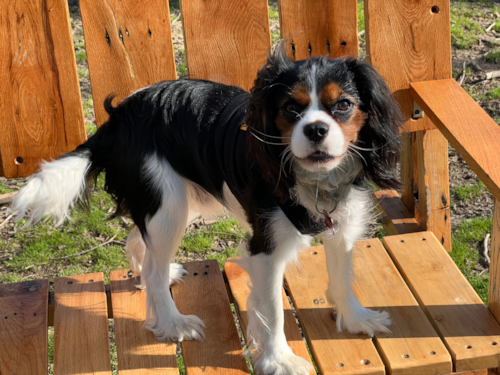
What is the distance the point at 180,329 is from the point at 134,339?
0.64ft

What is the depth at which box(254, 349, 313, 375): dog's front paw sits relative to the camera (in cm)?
230

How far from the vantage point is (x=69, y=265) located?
3.62m

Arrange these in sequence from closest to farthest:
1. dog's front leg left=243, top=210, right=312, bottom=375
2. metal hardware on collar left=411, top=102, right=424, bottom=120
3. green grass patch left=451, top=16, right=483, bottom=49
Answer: dog's front leg left=243, top=210, right=312, bottom=375 < metal hardware on collar left=411, top=102, right=424, bottom=120 < green grass patch left=451, top=16, right=483, bottom=49

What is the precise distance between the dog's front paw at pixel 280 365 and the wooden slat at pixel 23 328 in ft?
2.69

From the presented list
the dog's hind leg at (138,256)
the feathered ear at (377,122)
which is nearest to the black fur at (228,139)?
the feathered ear at (377,122)

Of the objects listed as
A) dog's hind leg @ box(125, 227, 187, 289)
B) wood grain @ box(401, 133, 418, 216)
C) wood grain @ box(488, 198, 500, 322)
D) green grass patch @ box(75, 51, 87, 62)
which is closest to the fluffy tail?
dog's hind leg @ box(125, 227, 187, 289)

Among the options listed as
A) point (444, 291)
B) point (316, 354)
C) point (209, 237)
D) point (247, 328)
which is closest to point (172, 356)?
point (247, 328)

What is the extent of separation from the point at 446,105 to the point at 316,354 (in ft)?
3.84

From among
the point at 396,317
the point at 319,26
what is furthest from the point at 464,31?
the point at 396,317

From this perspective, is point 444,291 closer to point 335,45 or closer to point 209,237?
point 335,45

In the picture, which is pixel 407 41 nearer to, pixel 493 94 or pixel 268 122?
pixel 268 122

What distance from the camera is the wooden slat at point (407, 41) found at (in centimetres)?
289

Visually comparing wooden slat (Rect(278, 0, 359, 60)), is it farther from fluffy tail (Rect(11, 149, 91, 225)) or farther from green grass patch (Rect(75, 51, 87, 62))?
green grass patch (Rect(75, 51, 87, 62))

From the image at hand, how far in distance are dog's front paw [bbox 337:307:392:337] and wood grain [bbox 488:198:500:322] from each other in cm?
40
